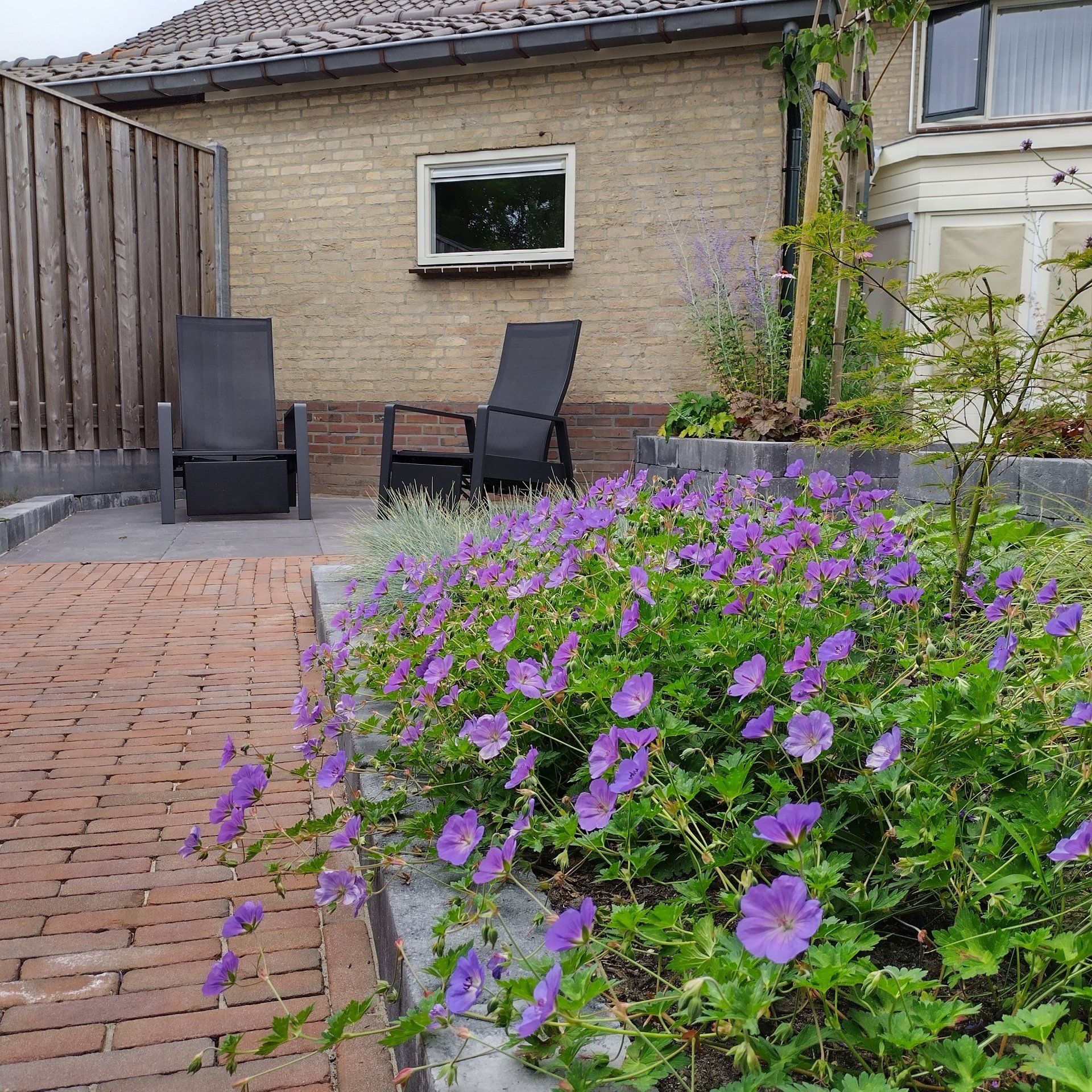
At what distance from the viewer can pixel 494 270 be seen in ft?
24.5

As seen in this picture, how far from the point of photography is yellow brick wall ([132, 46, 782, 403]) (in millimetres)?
Result: 7020

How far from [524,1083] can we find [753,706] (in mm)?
660

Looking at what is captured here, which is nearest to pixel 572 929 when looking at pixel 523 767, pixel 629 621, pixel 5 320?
pixel 523 767

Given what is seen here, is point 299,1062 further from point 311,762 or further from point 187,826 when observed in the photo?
point 311,762

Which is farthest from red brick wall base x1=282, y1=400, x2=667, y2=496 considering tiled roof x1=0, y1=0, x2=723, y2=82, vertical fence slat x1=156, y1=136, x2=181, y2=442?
tiled roof x1=0, y1=0, x2=723, y2=82

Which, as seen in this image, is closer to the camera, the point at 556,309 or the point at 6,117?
the point at 6,117

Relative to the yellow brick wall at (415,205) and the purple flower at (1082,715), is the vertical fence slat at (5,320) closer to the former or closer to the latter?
the yellow brick wall at (415,205)

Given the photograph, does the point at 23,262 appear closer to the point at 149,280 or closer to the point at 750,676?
the point at 149,280

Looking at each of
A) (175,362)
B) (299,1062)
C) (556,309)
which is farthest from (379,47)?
(299,1062)

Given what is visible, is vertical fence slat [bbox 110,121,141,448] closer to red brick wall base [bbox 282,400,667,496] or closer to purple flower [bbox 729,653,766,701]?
red brick wall base [bbox 282,400,667,496]

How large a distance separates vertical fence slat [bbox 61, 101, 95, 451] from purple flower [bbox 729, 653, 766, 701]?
21.6 ft

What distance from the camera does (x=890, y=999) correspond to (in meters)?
0.83

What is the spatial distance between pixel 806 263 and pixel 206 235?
5.13 m

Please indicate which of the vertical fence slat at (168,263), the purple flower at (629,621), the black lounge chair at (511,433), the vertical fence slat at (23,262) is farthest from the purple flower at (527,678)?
the vertical fence slat at (168,263)
